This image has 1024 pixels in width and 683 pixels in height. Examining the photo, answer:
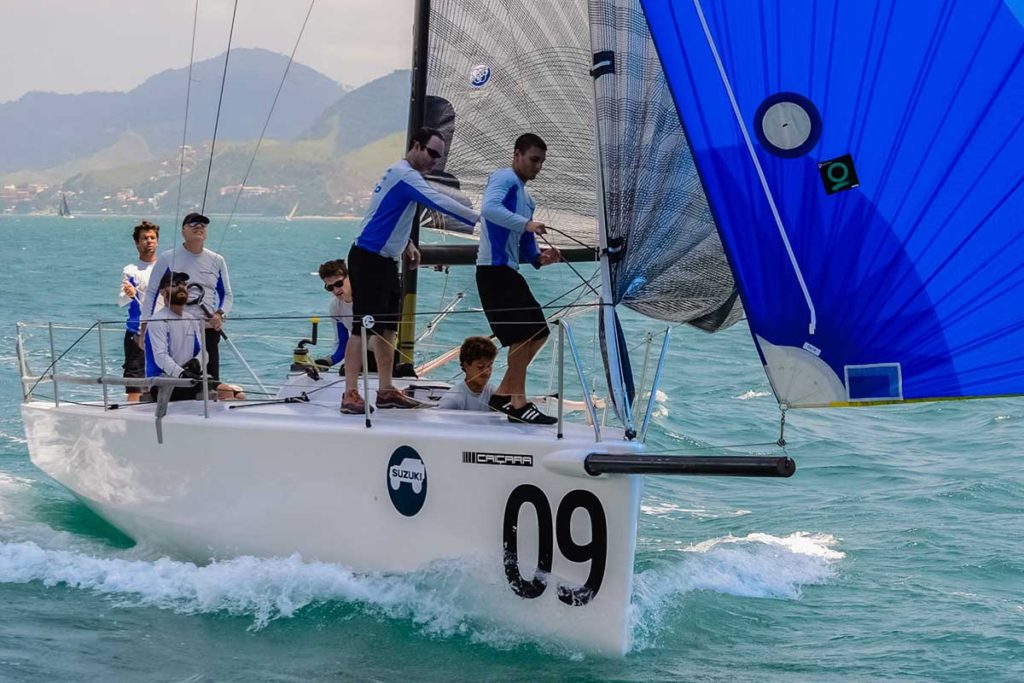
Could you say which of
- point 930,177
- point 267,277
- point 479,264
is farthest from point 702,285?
point 267,277

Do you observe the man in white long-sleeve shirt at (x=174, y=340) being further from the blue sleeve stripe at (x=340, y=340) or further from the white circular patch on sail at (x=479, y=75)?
the white circular patch on sail at (x=479, y=75)

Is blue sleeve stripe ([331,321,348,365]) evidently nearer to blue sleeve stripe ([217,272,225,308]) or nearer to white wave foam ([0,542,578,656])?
blue sleeve stripe ([217,272,225,308])

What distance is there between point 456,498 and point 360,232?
4.29 ft

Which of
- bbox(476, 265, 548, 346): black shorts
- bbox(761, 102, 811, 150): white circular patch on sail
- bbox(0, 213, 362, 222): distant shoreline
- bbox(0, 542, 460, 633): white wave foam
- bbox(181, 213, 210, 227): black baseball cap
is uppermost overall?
bbox(0, 213, 362, 222): distant shoreline

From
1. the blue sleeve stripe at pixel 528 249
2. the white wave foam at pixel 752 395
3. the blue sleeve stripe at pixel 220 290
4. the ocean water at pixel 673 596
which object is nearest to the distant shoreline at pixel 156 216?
the white wave foam at pixel 752 395

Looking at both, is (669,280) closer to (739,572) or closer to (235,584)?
(739,572)

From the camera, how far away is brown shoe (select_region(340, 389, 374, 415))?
252 inches

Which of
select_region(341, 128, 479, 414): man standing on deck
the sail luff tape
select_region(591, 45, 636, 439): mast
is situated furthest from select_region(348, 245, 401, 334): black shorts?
the sail luff tape

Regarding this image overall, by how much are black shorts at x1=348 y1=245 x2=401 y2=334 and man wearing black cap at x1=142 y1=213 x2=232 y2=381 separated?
4.00 feet

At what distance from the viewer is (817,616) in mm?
6484

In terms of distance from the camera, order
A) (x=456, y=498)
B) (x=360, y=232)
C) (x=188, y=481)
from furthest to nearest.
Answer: (x=188, y=481) → (x=360, y=232) → (x=456, y=498)

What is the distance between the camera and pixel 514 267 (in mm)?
6004

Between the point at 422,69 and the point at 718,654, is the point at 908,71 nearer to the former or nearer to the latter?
the point at 718,654

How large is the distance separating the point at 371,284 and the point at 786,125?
2162 mm
